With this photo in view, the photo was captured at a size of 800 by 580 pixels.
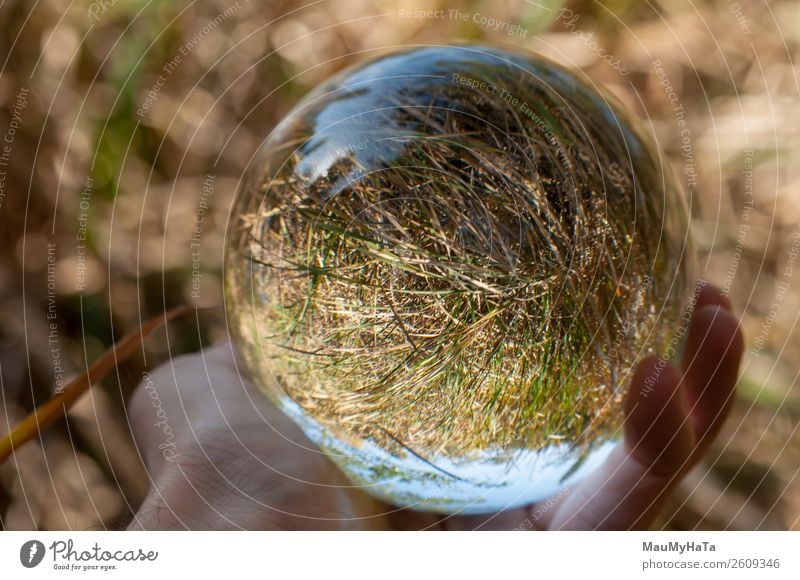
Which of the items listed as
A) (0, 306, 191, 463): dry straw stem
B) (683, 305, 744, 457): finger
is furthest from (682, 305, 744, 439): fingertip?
(0, 306, 191, 463): dry straw stem

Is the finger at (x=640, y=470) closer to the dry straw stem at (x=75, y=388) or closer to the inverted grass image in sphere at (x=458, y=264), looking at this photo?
the inverted grass image in sphere at (x=458, y=264)

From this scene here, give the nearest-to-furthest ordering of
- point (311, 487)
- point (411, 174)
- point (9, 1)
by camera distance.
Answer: point (411, 174) → point (311, 487) → point (9, 1)

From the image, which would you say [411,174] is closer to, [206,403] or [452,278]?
[452,278]

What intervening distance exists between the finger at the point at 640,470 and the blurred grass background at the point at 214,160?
0.22 m

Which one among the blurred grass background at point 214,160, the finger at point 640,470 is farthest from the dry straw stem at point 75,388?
the finger at point 640,470

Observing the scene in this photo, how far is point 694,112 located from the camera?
2.40ft

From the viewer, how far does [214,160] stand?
2.46 ft

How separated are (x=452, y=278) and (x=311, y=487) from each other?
0.24 metres

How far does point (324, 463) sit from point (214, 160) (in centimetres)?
43

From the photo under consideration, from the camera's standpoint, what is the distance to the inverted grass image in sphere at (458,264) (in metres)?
0.34

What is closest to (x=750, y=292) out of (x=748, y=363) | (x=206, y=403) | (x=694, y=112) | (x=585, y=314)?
(x=748, y=363)
